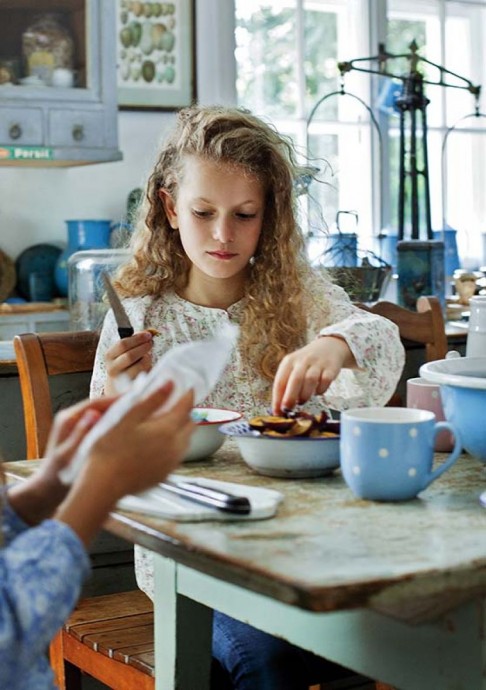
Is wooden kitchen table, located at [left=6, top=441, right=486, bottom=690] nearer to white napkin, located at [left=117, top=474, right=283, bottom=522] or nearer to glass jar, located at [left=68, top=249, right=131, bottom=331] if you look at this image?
white napkin, located at [left=117, top=474, right=283, bottom=522]

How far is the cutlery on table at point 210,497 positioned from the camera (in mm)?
1059

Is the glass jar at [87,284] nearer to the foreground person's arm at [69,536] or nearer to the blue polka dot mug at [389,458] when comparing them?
the blue polka dot mug at [389,458]

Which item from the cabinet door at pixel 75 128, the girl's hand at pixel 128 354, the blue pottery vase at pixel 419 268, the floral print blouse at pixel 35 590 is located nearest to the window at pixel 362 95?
the cabinet door at pixel 75 128

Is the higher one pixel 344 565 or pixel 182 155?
pixel 182 155

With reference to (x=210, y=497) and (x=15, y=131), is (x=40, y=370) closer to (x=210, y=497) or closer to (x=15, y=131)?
(x=210, y=497)

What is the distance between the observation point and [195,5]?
4.88 metres

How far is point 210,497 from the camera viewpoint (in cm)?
110

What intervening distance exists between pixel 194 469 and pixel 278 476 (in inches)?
4.3

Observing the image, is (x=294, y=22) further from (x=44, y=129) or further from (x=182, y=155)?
(x=182, y=155)

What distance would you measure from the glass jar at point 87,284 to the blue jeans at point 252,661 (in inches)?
55.7

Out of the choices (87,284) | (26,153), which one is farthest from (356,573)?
(26,153)

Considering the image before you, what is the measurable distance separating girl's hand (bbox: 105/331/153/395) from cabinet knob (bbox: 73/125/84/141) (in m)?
2.94

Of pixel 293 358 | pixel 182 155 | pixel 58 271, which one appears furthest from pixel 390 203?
pixel 293 358

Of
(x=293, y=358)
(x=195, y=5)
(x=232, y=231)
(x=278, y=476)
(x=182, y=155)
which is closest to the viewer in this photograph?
(x=278, y=476)
